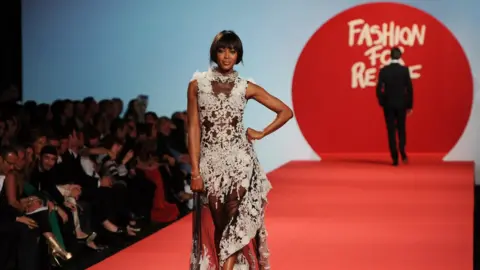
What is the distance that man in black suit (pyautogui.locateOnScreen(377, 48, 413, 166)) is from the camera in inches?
362

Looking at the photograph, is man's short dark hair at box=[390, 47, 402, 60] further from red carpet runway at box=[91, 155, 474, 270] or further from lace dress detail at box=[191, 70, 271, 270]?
lace dress detail at box=[191, 70, 271, 270]

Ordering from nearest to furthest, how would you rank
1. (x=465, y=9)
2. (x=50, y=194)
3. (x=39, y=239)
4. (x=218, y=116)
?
1. (x=218, y=116)
2. (x=39, y=239)
3. (x=50, y=194)
4. (x=465, y=9)

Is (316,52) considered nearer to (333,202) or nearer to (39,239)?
(333,202)

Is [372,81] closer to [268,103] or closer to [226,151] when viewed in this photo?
[268,103]

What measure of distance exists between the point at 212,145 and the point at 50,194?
2.28 m

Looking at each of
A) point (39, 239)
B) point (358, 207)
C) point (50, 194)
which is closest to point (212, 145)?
point (39, 239)

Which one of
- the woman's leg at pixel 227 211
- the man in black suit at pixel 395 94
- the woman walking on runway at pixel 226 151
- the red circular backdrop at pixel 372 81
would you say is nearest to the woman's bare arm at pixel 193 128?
the woman walking on runway at pixel 226 151

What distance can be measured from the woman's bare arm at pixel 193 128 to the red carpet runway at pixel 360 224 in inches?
38.1

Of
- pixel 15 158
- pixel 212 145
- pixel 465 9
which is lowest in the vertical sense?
pixel 15 158

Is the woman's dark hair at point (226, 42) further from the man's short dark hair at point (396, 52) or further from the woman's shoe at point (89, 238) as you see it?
the man's short dark hair at point (396, 52)

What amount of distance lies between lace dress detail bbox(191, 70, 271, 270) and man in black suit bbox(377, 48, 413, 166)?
538 centimetres

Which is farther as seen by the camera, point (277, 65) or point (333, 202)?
point (277, 65)

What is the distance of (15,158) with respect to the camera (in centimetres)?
533

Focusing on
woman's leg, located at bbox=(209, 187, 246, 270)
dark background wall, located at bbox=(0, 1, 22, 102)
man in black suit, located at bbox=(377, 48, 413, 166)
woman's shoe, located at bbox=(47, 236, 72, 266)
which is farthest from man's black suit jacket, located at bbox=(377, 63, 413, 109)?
woman's leg, located at bbox=(209, 187, 246, 270)
